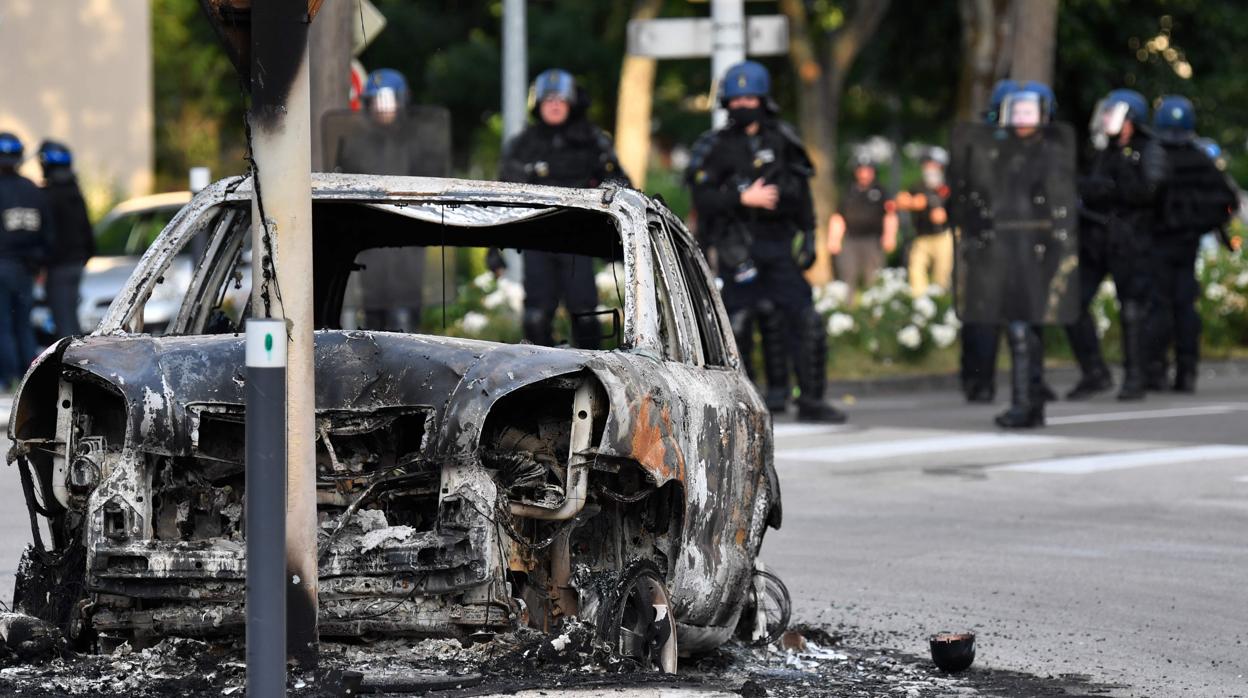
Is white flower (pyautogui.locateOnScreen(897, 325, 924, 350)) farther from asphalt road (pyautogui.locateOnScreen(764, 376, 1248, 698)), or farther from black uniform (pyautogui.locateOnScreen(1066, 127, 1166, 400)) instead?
asphalt road (pyautogui.locateOnScreen(764, 376, 1248, 698))

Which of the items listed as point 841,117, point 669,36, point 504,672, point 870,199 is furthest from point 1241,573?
point 841,117

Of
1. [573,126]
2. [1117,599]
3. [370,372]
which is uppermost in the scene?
[573,126]

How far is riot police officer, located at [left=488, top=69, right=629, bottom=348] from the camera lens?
1511 cm

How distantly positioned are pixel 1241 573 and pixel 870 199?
21993mm

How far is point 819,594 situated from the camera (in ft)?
29.3

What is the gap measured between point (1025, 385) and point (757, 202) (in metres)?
2.21

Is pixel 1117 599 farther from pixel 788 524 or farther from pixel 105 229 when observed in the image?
pixel 105 229

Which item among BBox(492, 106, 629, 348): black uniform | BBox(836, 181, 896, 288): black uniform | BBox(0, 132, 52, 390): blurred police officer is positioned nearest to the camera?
BBox(492, 106, 629, 348): black uniform

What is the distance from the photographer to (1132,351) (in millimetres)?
18906

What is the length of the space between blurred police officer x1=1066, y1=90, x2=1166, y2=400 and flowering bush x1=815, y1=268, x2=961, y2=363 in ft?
6.82

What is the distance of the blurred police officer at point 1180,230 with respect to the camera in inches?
748

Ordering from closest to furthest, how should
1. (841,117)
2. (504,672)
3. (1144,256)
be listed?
1. (504,672)
2. (1144,256)
3. (841,117)

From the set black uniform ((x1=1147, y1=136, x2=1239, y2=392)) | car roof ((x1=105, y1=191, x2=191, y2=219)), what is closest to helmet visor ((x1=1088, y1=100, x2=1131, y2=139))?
black uniform ((x1=1147, y1=136, x2=1239, y2=392))

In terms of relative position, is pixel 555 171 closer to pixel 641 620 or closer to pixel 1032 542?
pixel 1032 542
